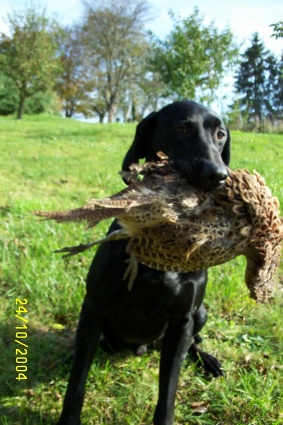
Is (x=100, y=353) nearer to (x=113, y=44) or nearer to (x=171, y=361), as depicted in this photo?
(x=171, y=361)

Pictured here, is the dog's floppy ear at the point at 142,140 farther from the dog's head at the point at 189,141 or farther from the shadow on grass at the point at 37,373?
the shadow on grass at the point at 37,373

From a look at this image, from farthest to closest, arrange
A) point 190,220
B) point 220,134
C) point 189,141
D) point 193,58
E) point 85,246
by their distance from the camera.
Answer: point 193,58 → point 220,134 → point 189,141 → point 190,220 → point 85,246

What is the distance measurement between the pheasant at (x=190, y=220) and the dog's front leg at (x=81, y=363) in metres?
0.60

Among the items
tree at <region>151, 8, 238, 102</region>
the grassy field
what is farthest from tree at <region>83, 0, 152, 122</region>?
the grassy field

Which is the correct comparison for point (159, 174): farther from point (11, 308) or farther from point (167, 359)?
point (11, 308)

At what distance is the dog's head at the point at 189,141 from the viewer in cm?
156

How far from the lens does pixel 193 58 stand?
14.5m

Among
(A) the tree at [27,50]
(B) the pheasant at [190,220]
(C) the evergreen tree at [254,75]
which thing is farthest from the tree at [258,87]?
(B) the pheasant at [190,220]

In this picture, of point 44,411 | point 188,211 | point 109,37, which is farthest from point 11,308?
point 109,37

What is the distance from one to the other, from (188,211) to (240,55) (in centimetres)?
1659

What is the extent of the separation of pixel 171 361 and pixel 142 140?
3.81ft

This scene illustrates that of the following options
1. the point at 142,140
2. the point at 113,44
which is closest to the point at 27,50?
the point at 113,44

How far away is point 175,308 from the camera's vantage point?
200 centimetres

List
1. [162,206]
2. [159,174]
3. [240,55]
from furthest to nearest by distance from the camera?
[240,55] → [159,174] → [162,206]
